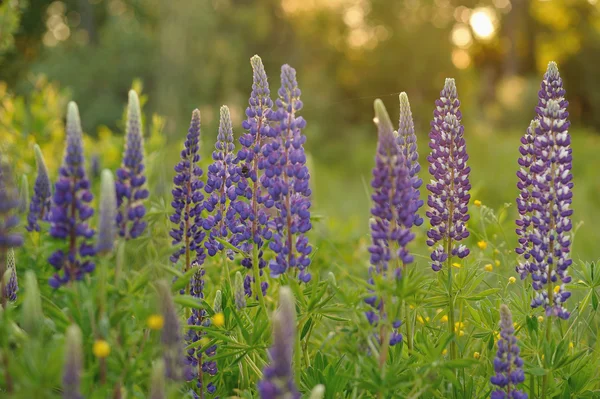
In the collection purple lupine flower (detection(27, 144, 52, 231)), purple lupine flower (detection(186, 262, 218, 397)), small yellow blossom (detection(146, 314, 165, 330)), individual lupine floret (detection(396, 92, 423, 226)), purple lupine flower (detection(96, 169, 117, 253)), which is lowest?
purple lupine flower (detection(186, 262, 218, 397))

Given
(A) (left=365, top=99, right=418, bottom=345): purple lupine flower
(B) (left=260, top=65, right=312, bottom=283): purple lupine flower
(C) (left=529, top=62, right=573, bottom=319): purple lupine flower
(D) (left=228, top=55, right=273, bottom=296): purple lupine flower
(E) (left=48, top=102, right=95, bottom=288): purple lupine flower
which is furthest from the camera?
(D) (left=228, top=55, right=273, bottom=296): purple lupine flower

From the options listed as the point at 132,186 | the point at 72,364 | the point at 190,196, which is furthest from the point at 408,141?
the point at 72,364

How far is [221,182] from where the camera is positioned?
2902mm

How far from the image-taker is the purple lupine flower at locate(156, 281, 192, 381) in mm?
1847

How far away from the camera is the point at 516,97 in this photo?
87.1 ft

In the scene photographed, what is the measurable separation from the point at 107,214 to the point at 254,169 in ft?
3.09

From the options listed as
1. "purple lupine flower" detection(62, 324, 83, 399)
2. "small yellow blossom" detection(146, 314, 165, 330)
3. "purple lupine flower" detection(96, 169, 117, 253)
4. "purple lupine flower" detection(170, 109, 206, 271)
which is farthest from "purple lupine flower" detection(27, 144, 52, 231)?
"purple lupine flower" detection(62, 324, 83, 399)

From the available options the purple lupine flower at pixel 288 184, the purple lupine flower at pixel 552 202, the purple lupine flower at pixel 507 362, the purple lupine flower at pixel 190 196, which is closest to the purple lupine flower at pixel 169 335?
the purple lupine flower at pixel 288 184

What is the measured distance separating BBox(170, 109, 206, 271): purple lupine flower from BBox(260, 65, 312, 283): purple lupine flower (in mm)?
385

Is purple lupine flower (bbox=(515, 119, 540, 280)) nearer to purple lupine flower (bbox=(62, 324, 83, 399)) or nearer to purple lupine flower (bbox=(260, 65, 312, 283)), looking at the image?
purple lupine flower (bbox=(260, 65, 312, 283))

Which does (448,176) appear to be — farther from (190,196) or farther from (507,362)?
(190,196)

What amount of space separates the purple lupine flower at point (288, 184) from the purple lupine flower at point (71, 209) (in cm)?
69

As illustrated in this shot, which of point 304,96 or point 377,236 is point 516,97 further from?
point 377,236

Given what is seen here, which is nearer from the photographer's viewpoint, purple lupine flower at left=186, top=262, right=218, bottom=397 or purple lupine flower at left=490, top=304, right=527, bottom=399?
purple lupine flower at left=490, top=304, right=527, bottom=399
